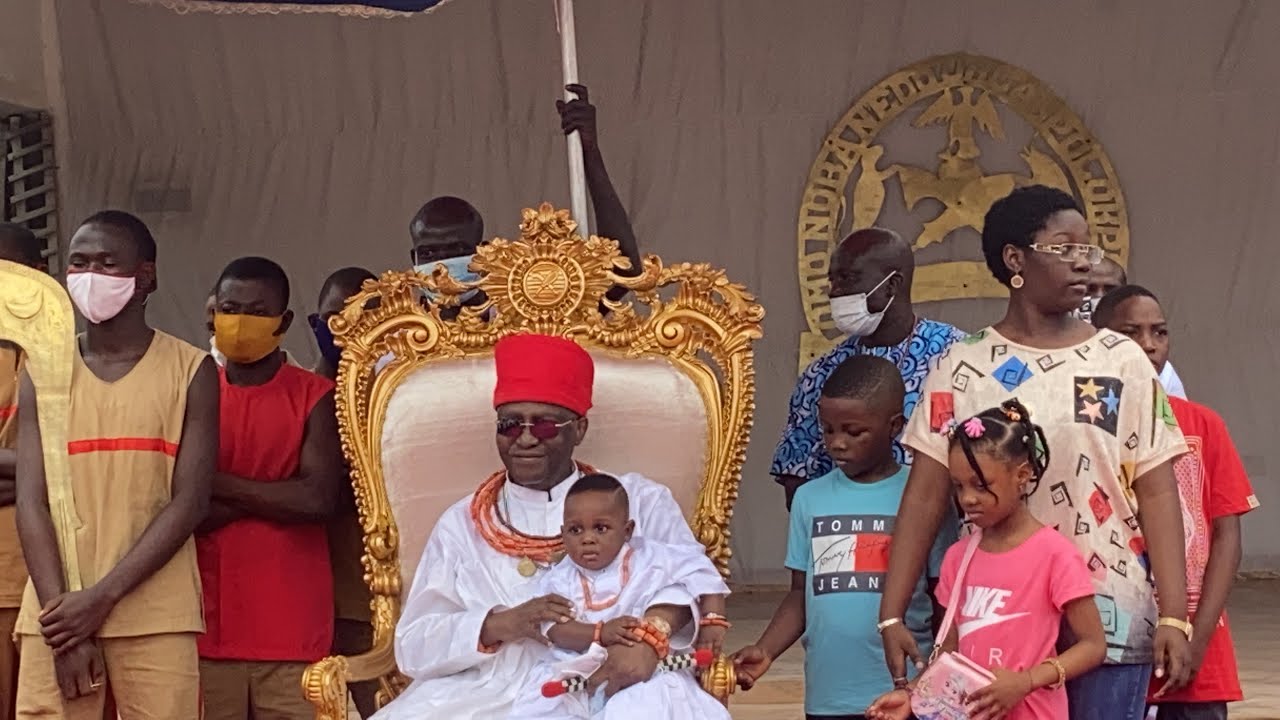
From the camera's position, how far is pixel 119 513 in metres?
3.98

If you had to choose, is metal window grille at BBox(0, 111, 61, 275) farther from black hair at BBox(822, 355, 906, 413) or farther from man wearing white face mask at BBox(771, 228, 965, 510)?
black hair at BBox(822, 355, 906, 413)

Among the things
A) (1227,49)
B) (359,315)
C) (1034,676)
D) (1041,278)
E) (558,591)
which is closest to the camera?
(1034,676)

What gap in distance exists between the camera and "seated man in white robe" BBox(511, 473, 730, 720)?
11.8ft

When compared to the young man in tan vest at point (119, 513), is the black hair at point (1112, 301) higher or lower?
higher

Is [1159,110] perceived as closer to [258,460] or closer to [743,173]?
[743,173]

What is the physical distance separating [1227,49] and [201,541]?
603 cm

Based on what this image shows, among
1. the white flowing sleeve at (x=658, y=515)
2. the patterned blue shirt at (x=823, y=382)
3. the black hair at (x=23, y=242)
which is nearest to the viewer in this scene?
the white flowing sleeve at (x=658, y=515)

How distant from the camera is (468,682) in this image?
3816 mm

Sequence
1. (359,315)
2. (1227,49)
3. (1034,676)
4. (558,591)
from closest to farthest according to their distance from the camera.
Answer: (1034,676) < (558,591) < (359,315) < (1227,49)

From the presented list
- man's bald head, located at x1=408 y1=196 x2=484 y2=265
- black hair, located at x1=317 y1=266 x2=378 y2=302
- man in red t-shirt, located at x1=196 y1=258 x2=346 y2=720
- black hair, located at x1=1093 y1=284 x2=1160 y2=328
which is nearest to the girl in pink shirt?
black hair, located at x1=1093 y1=284 x2=1160 y2=328

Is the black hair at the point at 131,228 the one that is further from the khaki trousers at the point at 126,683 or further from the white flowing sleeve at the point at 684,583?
the white flowing sleeve at the point at 684,583

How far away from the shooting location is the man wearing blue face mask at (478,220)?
4680 mm

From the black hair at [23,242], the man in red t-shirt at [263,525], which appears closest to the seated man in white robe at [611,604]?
the man in red t-shirt at [263,525]

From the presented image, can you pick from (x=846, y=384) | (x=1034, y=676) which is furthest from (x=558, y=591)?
(x=1034, y=676)
